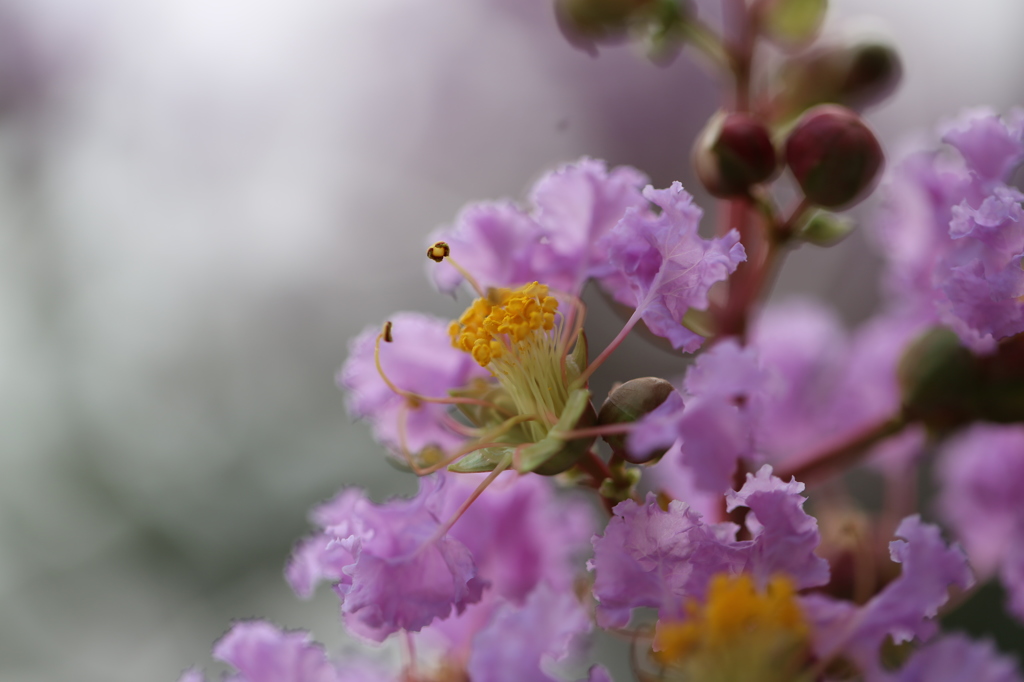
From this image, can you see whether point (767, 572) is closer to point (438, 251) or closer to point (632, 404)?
point (632, 404)

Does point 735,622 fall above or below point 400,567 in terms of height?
→ below

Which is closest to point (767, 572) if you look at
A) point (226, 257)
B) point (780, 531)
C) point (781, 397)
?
point (780, 531)

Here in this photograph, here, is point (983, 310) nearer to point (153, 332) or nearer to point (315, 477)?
point (315, 477)

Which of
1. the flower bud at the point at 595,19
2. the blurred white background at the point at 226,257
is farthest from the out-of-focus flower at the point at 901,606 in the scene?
the blurred white background at the point at 226,257

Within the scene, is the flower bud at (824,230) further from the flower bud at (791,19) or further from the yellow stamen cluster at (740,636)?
the yellow stamen cluster at (740,636)

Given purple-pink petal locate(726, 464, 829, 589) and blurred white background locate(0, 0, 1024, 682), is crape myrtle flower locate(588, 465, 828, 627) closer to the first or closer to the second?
purple-pink petal locate(726, 464, 829, 589)

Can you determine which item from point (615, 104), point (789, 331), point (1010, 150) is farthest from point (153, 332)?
point (1010, 150)
